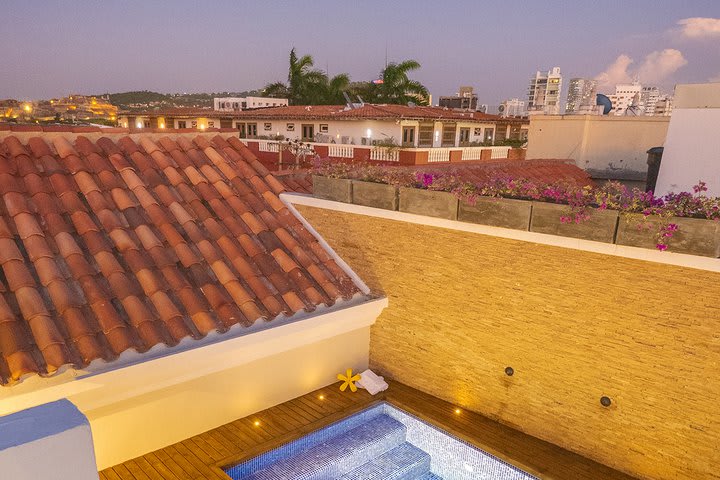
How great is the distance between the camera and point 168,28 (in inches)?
2510

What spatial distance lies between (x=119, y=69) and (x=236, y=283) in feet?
337

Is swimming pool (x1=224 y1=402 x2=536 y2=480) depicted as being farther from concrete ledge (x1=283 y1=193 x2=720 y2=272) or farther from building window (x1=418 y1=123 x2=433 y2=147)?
building window (x1=418 y1=123 x2=433 y2=147)

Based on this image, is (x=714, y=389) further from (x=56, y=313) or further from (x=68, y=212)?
(x=68, y=212)

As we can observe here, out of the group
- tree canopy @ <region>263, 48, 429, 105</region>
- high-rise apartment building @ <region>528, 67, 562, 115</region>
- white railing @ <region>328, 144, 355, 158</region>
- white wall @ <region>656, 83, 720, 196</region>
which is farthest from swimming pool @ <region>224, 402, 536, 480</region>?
high-rise apartment building @ <region>528, 67, 562, 115</region>

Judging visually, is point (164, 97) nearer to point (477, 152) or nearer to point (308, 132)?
point (308, 132)

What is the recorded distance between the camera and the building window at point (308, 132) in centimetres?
2991

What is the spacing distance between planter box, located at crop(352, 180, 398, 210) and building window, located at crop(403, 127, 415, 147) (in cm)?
1983

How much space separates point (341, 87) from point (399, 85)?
5580 millimetres

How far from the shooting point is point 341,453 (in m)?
6.68

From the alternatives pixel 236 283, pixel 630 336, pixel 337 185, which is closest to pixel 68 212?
pixel 236 283

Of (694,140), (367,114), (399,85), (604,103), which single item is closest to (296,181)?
(694,140)

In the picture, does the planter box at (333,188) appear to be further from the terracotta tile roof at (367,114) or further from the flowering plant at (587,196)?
the terracotta tile roof at (367,114)

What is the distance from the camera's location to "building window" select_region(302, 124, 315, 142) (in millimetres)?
29906

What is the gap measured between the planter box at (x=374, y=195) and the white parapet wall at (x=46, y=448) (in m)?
5.28
